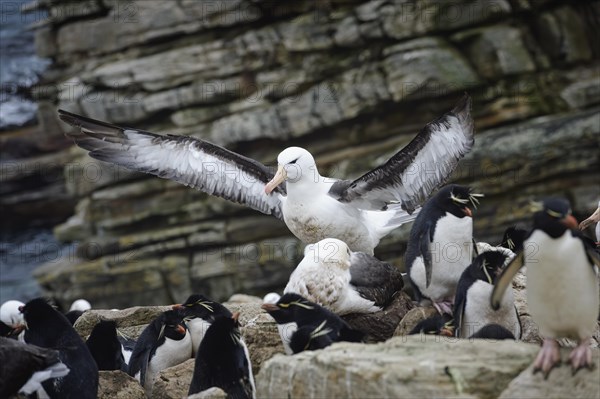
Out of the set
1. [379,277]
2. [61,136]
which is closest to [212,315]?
[379,277]

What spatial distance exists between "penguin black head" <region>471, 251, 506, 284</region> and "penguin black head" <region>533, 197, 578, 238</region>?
1.56 m

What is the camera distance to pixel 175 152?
11414mm

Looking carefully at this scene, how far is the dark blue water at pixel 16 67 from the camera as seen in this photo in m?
26.5

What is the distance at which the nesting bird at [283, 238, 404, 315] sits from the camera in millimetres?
8547

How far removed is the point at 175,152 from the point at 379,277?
3.52 m

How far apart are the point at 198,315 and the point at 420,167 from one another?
275 cm

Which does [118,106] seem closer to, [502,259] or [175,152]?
[175,152]

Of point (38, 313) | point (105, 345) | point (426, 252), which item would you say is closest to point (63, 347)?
point (38, 313)

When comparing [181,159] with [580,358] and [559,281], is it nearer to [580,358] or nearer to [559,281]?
[559,281]

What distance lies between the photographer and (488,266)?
7773 mm

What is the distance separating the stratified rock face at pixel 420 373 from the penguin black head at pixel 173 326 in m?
2.27

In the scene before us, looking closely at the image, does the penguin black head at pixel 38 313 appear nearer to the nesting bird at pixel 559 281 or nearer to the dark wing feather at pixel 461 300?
the dark wing feather at pixel 461 300

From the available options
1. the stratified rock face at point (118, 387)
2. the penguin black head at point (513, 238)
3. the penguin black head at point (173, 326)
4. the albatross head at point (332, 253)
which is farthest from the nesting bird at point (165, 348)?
the penguin black head at point (513, 238)

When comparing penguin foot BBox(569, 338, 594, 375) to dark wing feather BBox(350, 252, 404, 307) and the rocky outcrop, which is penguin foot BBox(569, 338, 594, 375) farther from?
dark wing feather BBox(350, 252, 404, 307)
